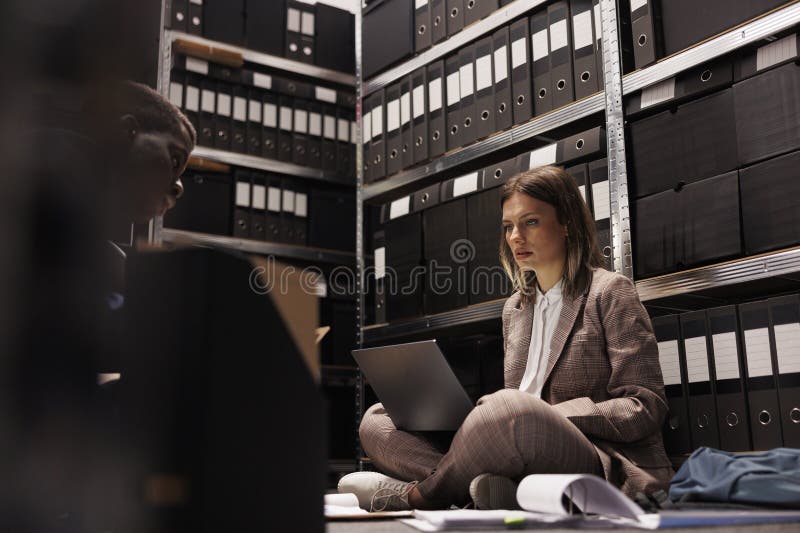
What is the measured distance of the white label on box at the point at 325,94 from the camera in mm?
3090

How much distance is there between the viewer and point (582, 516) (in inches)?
32.0

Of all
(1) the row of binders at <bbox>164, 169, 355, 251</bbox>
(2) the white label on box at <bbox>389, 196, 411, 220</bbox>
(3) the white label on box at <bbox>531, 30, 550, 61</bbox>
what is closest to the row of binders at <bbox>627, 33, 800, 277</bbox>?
(3) the white label on box at <bbox>531, 30, 550, 61</bbox>

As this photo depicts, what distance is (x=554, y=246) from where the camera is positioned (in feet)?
5.53

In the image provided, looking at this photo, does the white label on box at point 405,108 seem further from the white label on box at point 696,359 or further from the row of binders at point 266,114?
the white label on box at point 696,359

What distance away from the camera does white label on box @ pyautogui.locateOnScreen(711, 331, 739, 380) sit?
63.6 inches

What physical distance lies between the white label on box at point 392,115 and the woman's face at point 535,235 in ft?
3.22

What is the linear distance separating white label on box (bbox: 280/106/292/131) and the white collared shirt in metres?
1.62

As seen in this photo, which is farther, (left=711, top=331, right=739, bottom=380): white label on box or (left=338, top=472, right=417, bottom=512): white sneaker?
(left=711, top=331, right=739, bottom=380): white label on box

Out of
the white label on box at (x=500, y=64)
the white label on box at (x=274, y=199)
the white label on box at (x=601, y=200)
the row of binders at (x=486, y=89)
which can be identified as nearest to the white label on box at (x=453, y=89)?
the row of binders at (x=486, y=89)

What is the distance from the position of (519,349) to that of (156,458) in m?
1.45

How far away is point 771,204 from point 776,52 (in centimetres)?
32

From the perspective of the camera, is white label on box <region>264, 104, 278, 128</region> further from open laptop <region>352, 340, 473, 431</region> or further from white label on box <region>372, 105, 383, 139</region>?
open laptop <region>352, 340, 473, 431</region>

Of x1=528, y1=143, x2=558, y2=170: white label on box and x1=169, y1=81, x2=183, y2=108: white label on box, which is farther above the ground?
x1=169, y1=81, x2=183, y2=108: white label on box

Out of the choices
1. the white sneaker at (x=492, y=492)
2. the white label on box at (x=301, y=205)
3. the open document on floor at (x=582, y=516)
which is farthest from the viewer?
the white label on box at (x=301, y=205)
